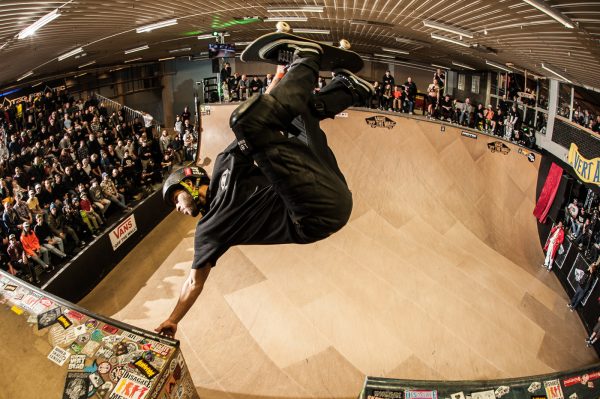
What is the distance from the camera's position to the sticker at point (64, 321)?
333 centimetres

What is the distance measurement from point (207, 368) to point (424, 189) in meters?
7.10

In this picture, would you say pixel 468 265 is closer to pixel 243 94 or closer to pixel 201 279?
pixel 201 279

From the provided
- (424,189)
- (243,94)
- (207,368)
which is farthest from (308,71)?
(243,94)

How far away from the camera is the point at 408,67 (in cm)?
2462

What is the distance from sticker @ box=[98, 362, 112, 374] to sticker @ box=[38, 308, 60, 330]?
0.75 m

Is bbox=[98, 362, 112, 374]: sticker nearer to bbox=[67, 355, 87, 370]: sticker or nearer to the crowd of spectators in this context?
bbox=[67, 355, 87, 370]: sticker

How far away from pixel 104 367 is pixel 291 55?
2.81m

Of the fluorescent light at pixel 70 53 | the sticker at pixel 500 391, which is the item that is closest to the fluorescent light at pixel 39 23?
the fluorescent light at pixel 70 53

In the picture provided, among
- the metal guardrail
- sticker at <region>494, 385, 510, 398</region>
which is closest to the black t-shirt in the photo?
sticker at <region>494, 385, 510, 398</region>

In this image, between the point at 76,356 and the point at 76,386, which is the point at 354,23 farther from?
the point at 76,386

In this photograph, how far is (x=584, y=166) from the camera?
10.9 m

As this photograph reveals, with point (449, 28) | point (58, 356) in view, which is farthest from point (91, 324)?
point (449, 28)

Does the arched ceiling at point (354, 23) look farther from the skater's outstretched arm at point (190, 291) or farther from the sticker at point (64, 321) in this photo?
the skater's outstretched arm at point (190, 291)

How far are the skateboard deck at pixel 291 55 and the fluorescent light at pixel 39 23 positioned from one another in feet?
18.5
